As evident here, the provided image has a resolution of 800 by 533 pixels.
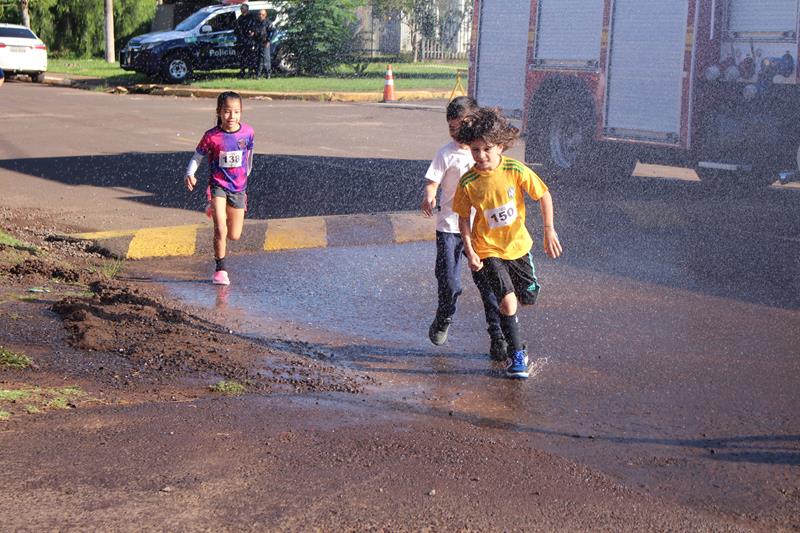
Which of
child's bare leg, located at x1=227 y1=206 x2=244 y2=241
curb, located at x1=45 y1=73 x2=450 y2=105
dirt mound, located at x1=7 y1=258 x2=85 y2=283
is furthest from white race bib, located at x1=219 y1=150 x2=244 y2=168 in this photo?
curb, located at x1=45 y1=73 x2=450 y2=105

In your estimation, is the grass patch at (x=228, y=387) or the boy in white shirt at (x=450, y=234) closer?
the grass patch at (x=228, y=387)

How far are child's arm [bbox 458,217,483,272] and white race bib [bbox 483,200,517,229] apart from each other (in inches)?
4.4

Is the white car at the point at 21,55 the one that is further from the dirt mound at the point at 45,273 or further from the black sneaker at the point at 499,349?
the black sneaker at the point at 499,349

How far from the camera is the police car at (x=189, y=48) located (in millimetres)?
31703

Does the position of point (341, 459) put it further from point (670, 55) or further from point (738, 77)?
point (670, 55)

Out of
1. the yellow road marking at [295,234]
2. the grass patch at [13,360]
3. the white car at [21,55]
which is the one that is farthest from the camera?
the white car at [21,55]

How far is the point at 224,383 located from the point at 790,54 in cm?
802

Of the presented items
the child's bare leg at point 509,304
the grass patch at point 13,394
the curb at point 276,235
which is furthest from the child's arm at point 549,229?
the curb at point 276,235

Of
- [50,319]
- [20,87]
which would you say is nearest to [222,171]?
[50,319]

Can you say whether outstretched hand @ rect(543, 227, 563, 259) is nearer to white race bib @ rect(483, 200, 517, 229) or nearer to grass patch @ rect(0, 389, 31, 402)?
white race bib @ rect(483, 200, 517, 229)

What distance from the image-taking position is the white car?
35000 millimetres

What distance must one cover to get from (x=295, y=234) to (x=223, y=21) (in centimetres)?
2406

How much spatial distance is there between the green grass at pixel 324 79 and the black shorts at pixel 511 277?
893 inches

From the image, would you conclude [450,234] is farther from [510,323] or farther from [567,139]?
[567,139]
